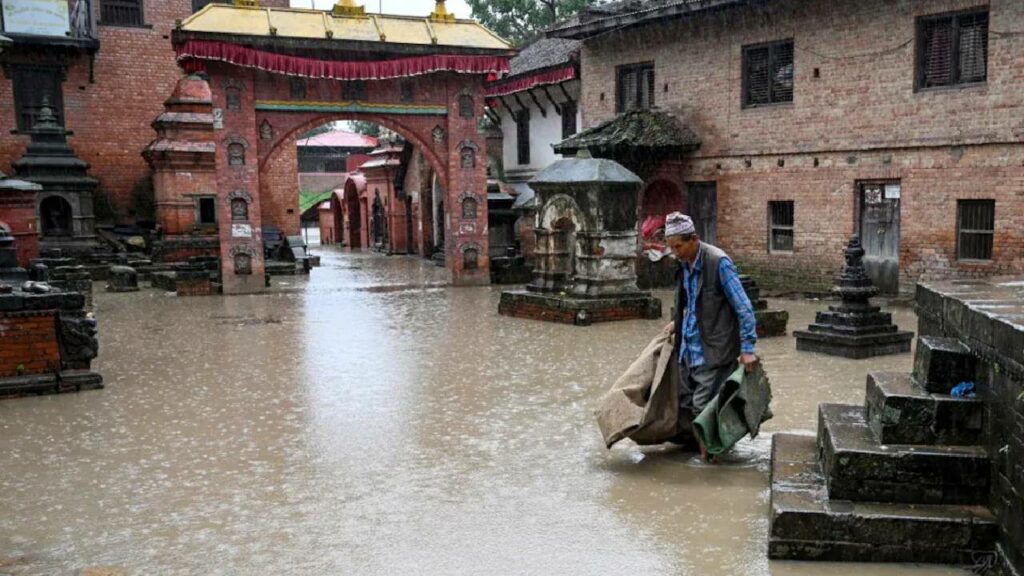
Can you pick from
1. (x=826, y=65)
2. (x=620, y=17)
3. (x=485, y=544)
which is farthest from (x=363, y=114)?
(x=485, y=544)

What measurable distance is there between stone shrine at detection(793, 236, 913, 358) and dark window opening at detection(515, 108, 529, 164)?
57.3 ft

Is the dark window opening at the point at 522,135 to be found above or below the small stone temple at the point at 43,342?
above

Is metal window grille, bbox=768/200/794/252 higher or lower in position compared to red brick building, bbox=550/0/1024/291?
lower

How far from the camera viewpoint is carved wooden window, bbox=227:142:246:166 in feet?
59.3

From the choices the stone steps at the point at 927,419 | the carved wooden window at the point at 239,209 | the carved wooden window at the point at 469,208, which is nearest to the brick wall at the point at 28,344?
the stone steps at the point at 927,419


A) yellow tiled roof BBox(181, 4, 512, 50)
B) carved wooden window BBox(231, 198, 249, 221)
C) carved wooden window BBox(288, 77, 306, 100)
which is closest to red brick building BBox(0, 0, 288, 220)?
yellow tiled roof BBox(181, 4, 512, 50)

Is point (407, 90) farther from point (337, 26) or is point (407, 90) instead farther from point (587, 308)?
point (587, 308)

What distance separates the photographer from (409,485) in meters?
5.95

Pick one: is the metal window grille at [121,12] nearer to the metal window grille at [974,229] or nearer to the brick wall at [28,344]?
the brick wall at [28,344]

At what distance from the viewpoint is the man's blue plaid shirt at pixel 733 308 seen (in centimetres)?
607

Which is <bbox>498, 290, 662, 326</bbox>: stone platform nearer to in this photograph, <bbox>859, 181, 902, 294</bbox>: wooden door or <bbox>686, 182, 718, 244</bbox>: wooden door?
<bbox>859, 181, 902, 294</bbox>: wooden door

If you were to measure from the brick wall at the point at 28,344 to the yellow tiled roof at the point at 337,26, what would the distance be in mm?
9720

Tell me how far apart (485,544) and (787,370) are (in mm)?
5725

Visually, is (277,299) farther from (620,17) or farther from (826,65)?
(826,65)
